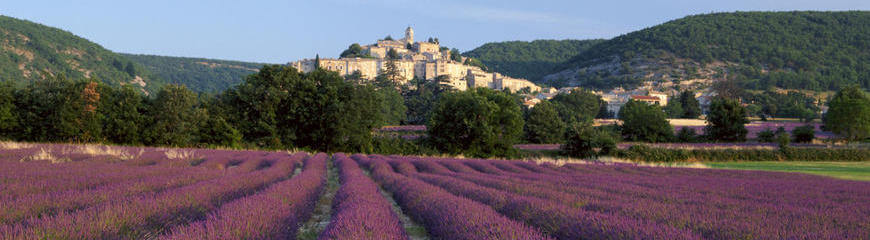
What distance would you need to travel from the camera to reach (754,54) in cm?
17025

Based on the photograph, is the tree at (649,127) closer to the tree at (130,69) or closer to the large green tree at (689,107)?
the large green tree at (689,107)

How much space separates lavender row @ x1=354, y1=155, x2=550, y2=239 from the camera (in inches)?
160

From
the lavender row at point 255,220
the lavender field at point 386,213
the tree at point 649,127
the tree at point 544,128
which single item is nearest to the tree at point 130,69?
the tree at point 544,128

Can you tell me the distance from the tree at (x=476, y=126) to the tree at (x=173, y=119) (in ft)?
54.5

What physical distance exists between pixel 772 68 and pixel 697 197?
19069cm

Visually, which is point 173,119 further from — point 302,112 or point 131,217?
point 131,217

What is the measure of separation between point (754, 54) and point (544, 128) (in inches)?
6363

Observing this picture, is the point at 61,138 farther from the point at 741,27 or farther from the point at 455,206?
the point at 741,27

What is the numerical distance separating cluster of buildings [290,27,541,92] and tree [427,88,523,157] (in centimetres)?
10393

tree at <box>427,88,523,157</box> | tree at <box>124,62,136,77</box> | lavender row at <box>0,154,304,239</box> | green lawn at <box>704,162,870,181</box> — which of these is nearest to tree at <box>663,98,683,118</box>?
tree at <box>427,88,523,157</box>

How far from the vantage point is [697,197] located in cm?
754

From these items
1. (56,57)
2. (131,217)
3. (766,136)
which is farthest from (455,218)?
(56,57)

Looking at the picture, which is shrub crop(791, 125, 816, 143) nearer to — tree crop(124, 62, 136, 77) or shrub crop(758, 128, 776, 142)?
shrub crop(758, 128, 776, 142)

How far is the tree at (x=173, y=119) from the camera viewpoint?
97.5ft
